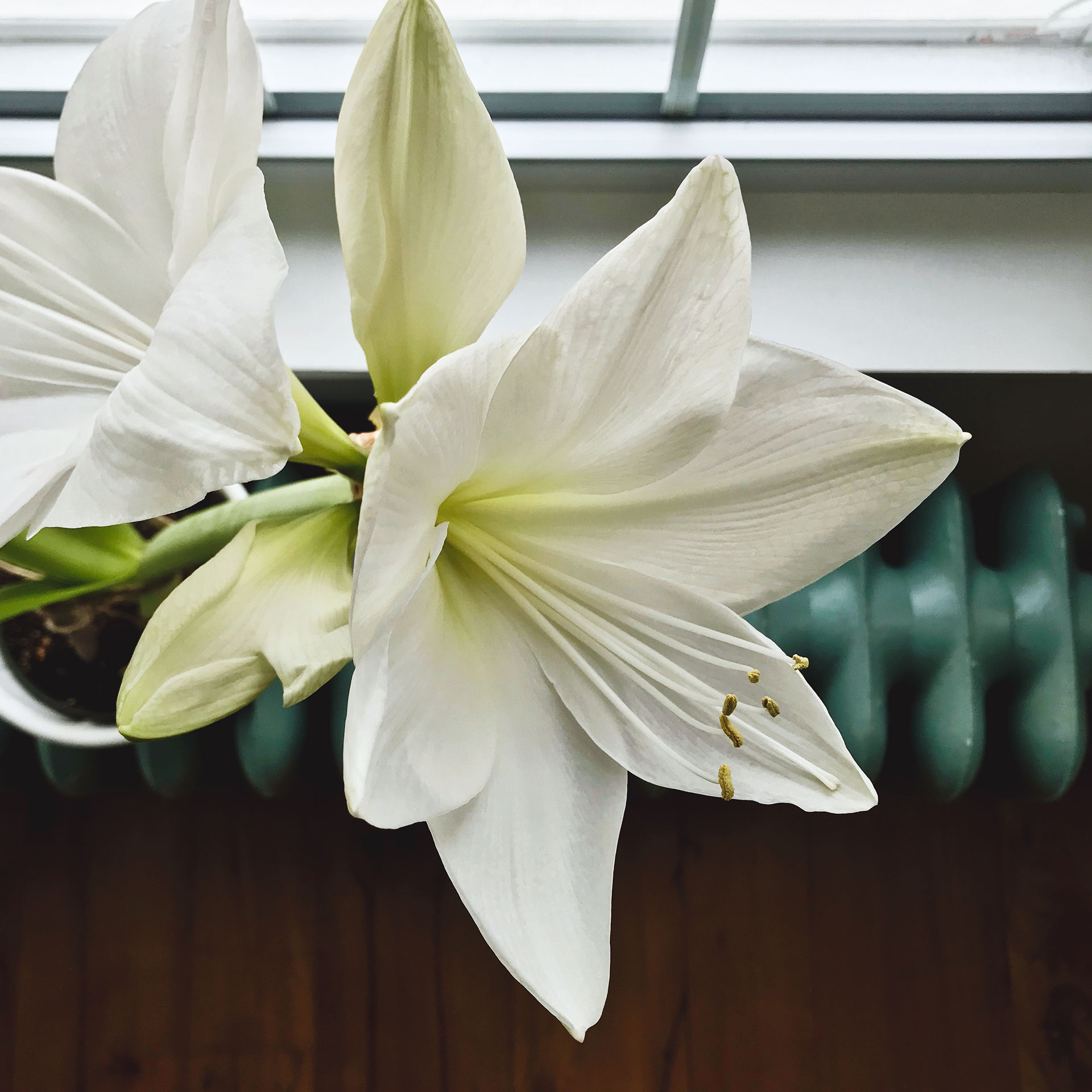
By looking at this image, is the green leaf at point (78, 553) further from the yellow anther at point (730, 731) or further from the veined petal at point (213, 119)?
the yellow anther at point (730, 731)

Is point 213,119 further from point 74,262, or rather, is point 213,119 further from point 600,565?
point 600,565

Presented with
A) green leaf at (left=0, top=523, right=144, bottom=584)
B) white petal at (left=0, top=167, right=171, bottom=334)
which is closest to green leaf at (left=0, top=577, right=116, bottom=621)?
green leaf at (left=0, top=523, right=144, bottom=584)

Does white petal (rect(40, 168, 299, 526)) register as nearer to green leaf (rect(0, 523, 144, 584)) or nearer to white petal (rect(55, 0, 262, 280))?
white petal (rect(55, 0, 262, 280))

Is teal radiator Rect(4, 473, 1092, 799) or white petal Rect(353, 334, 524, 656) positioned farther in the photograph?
teal radiator Rect(4, 473, 1092, 799)

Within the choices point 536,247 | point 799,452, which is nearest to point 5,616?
point 799,452

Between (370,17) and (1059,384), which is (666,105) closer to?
(370,17)

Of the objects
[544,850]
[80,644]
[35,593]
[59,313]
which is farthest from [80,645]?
[544,850]
